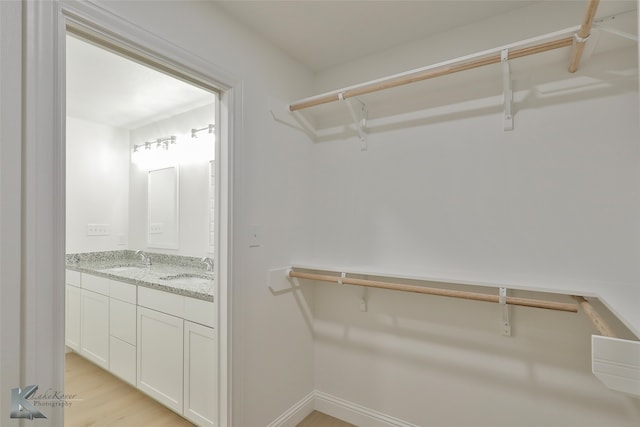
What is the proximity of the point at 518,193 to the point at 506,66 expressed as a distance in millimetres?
619

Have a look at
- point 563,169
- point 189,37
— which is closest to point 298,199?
point 189,37

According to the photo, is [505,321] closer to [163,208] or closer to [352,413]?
[352,413]

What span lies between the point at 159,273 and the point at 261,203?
1498mm

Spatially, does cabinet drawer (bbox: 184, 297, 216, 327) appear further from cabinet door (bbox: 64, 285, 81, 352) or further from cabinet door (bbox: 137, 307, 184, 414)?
cabinet door (bbox: 64, 285, 81, 352)

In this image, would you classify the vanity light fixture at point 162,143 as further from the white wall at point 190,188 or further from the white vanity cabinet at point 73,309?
the white vanity cabinet at point 73,309

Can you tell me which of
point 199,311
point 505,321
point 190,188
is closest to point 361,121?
point 505,321

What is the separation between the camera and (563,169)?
151cm

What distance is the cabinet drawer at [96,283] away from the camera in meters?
2.69

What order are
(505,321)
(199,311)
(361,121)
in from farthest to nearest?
(361,121), (199,311), (505,321)

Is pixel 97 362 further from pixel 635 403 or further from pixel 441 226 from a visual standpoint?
pixel 635 403

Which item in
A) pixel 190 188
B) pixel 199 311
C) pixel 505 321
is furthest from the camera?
pixel 190 188

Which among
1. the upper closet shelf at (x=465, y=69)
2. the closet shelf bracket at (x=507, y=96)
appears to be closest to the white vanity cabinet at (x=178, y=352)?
the upper closet shelf at (x=465, y=69)

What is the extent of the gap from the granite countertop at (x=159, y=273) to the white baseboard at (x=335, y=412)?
2.99 feet

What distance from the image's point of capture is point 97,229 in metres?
3.42
